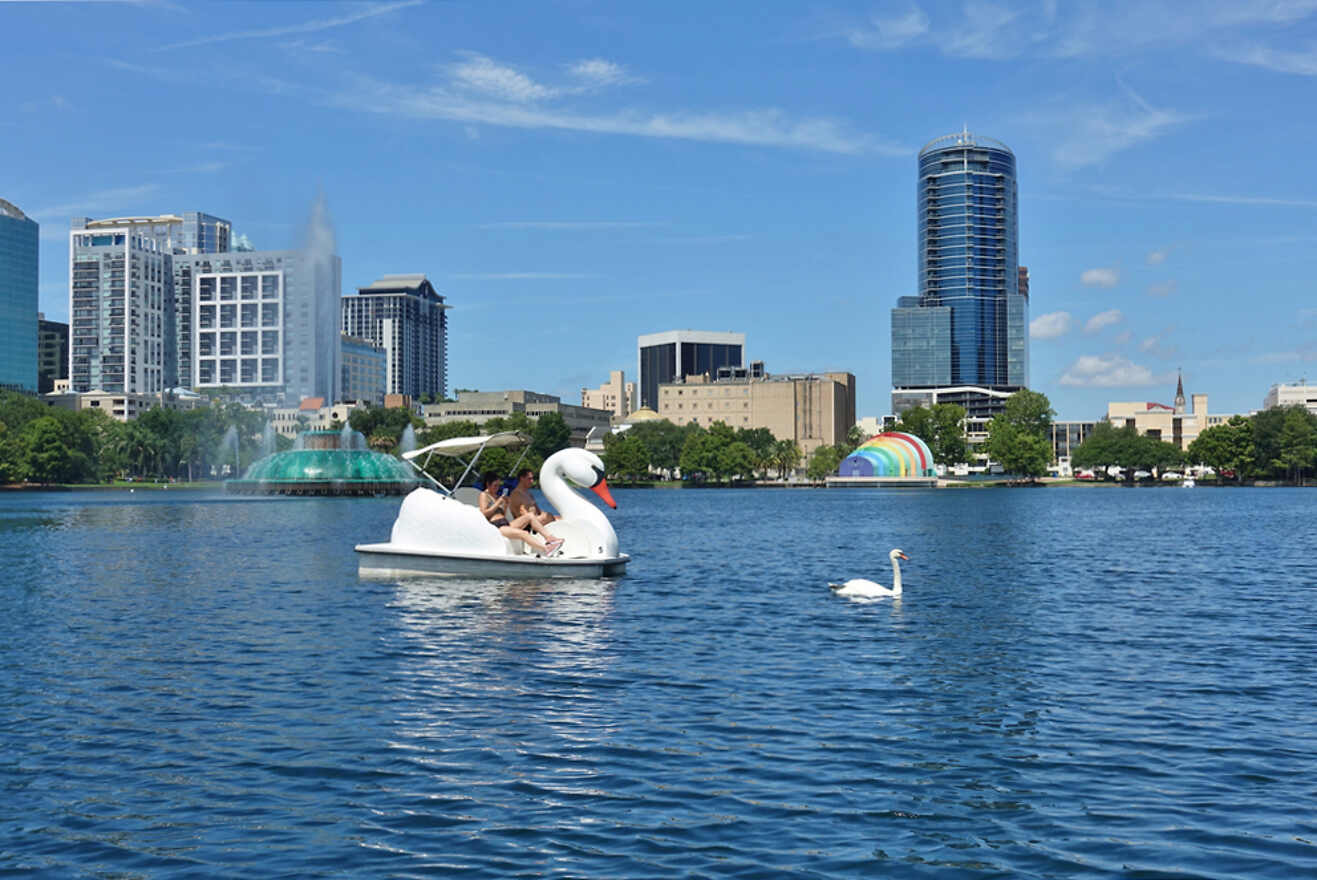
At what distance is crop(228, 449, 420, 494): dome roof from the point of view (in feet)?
463

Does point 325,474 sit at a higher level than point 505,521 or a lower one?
higher

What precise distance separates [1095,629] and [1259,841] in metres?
15.9

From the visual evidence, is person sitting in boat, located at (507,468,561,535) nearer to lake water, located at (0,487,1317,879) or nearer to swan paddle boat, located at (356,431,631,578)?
swan paddle boat, located at (356,431,631,578)

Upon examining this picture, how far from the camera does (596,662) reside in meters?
22.3

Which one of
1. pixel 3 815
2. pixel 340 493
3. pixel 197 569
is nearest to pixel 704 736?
pixel 3 815

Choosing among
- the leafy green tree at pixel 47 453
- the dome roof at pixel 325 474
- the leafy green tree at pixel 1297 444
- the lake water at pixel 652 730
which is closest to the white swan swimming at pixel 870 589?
the lake water at pixel 652 730

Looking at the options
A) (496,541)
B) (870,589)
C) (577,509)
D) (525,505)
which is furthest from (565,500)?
(870,589)

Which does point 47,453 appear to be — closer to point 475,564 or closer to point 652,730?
point 475,564

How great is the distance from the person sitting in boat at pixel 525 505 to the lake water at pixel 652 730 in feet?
8.17

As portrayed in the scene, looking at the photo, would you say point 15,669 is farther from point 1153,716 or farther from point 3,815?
point 1153,716

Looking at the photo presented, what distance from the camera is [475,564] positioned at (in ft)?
115

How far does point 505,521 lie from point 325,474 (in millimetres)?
112974

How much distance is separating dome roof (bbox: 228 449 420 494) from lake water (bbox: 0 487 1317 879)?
10583cm

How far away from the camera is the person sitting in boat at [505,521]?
3544cm
